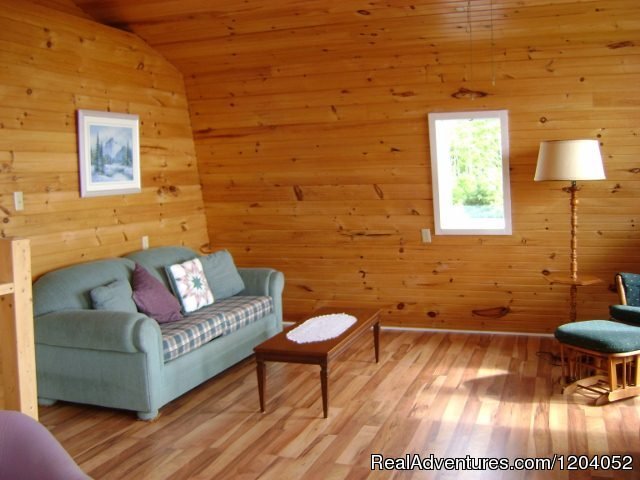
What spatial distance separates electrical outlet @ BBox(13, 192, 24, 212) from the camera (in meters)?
4.34

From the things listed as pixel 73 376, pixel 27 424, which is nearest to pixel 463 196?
pixel 73 376

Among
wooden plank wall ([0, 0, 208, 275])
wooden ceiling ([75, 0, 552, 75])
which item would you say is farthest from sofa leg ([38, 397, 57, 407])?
wooden ceiling ([75, 0, 552, 75])

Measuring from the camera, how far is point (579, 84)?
5.05m

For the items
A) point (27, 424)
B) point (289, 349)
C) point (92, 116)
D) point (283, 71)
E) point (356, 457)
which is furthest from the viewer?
point (283, 71)

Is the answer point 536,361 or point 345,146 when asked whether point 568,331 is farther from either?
point 345,146

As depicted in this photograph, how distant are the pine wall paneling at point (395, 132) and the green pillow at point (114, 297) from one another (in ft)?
6.37

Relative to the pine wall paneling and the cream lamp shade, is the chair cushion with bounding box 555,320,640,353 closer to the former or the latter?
the cream lamp shade

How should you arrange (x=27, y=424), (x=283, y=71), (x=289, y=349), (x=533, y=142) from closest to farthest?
(x=27, y=424) < (x=289, y=349) < (x=533, y=142) < (x=283, y=71)

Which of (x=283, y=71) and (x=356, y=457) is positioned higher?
(x=283, y=71)

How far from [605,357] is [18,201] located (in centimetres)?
370

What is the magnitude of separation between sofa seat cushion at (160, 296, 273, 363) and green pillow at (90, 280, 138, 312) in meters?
0.27

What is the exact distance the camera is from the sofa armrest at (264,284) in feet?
18.3

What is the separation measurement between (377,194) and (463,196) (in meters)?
0.71

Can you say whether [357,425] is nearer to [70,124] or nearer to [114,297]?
[114,297]
